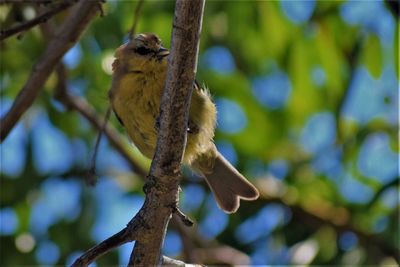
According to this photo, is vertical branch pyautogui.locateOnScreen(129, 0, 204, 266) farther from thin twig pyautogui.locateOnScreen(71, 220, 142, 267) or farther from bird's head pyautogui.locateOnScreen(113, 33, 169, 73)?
bird's head pyautogui.locateOnScreen(113, 33, 169, 73)

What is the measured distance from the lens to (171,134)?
2979 mm

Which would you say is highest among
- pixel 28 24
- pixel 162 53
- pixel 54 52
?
pixel 28 24

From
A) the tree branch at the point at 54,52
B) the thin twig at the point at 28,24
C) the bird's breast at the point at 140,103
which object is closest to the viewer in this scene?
the thin twig at the point at 28,24

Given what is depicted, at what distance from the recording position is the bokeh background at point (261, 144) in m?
5.85

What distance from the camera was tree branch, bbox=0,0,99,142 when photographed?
422 cm

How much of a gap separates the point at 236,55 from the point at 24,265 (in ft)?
8.00

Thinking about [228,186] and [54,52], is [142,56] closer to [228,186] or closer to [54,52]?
[54,52]

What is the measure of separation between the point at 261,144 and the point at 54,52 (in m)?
2.45

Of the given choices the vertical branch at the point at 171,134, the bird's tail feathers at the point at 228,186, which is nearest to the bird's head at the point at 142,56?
the bird's tail feathers at the point at 228,186

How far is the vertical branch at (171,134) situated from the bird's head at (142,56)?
1486mm

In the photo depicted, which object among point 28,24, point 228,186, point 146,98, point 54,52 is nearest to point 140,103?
point 146,98

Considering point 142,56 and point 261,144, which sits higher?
point 142,56

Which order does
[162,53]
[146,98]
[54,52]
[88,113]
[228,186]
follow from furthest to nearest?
[88,113] < [228,186] < [162,53] < [146,98] < [54,52]

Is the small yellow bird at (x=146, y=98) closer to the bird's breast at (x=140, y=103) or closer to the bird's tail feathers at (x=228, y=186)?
the bird's breast at (x=140, y=103)
